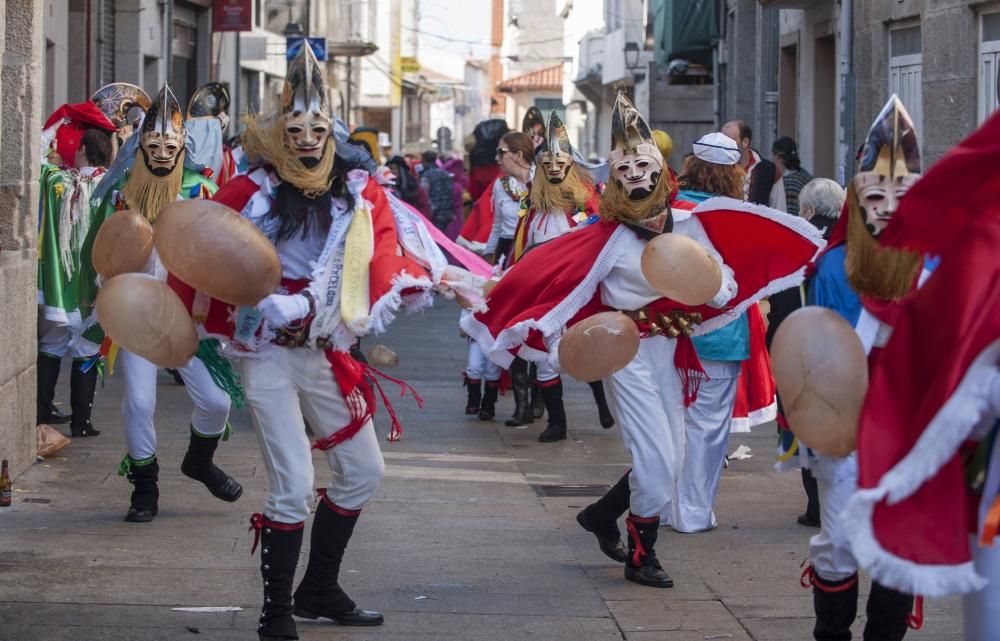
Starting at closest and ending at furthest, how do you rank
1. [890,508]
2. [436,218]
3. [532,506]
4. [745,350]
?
[890,508] < [745,350] < [532,506] < [436,218]

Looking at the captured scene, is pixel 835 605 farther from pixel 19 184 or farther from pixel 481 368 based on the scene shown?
pixel 481 368

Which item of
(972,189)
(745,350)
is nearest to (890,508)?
(972,189)

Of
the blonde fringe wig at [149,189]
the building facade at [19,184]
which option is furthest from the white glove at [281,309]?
the building facade at [19,184]

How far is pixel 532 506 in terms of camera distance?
8.06 m

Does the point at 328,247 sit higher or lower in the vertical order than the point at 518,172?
lower

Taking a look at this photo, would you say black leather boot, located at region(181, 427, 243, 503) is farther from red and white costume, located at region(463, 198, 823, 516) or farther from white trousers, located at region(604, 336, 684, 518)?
white trousers, located at region(604, 336, 684, 518)

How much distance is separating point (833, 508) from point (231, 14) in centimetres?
2165

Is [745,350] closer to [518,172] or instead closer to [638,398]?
[638,398]

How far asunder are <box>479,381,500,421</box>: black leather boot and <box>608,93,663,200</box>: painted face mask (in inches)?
192

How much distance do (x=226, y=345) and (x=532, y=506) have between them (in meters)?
3.02

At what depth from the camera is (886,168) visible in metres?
4.60

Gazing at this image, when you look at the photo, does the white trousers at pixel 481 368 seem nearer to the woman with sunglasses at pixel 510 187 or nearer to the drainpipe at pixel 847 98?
the woman with sunglasses at pixel 510 187

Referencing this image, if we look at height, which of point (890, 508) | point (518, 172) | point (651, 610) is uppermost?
point (518, 172)

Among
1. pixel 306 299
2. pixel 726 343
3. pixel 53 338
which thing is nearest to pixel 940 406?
pixel 306 299
